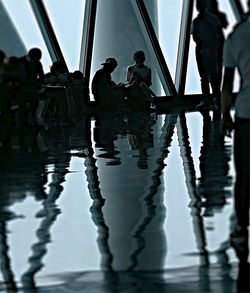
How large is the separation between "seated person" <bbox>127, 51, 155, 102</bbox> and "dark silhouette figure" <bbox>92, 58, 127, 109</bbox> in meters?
0.20

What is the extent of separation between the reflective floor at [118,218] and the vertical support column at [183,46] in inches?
426

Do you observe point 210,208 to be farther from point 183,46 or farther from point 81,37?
point 183,46

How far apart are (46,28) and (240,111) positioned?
1421 cm

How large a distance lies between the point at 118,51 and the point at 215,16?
8.12 metres

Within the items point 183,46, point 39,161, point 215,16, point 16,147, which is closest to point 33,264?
point 39,161

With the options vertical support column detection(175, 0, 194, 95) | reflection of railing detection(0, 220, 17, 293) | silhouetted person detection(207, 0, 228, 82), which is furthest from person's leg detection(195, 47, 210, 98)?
reflection of railing detection(0, 220, 17, 293)

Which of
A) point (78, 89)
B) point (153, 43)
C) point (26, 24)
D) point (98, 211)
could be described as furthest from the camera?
point (153, 43)

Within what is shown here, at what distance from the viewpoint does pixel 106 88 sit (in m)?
15.9

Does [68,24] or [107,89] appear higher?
[68,24]

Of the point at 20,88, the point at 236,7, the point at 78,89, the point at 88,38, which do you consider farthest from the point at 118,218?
the point at 236,7

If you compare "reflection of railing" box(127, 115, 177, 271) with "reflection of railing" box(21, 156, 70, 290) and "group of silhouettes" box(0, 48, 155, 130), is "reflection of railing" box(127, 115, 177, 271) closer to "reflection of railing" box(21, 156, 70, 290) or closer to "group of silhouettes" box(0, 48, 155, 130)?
"reflection of railing" box(21, 156, 70, 290)

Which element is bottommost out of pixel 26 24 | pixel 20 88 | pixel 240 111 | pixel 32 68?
pixel 240 111

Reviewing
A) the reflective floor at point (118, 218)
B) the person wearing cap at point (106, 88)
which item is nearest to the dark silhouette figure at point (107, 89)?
the person wearing cap at point (106, 88)

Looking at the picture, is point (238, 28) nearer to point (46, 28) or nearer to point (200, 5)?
point (200, 5)
